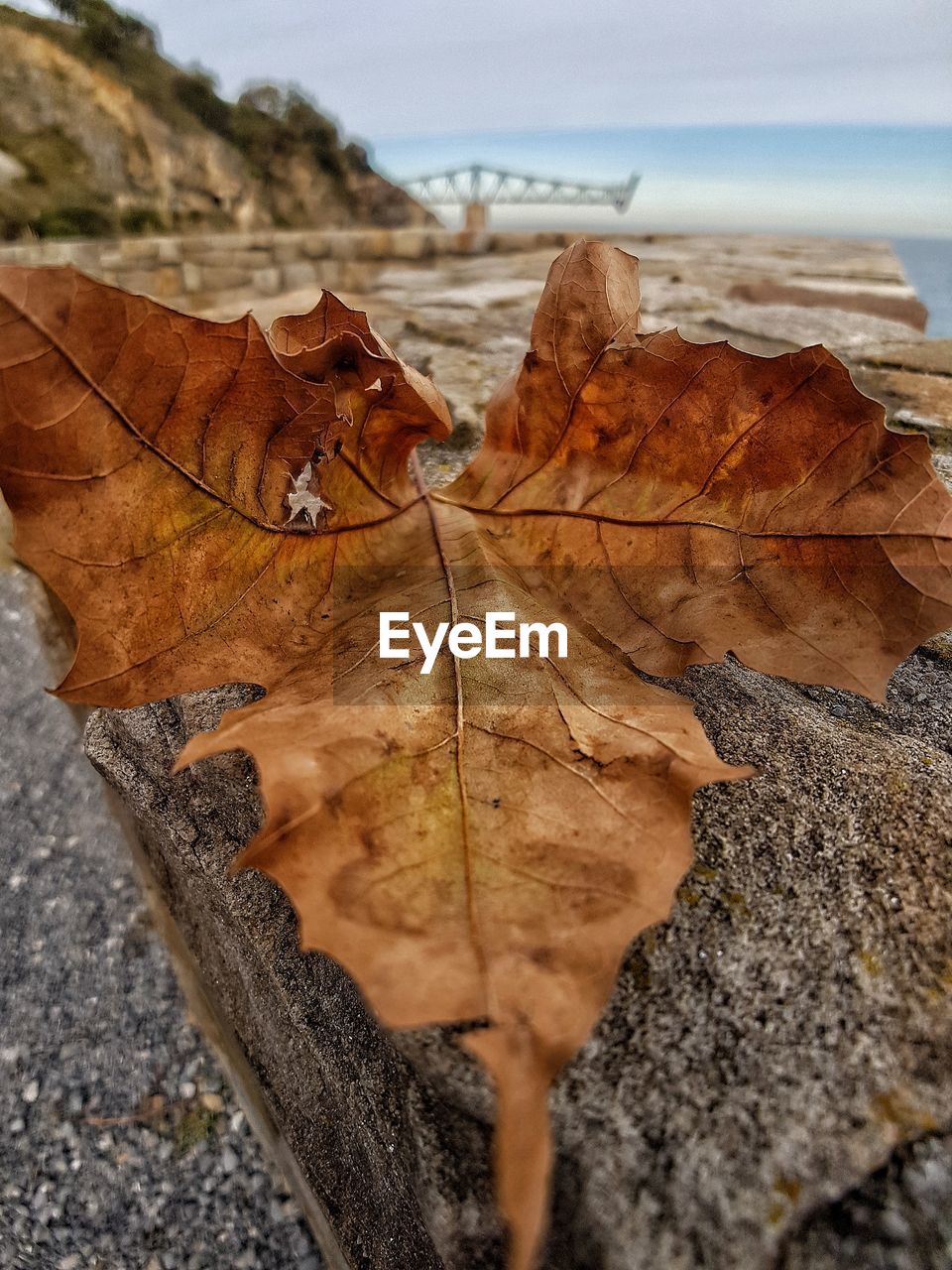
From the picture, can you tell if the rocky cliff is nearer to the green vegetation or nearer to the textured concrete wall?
the green vegetation

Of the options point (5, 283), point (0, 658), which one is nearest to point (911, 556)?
point (5, 283)

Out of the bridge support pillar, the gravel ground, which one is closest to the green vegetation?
the bridge support pillar

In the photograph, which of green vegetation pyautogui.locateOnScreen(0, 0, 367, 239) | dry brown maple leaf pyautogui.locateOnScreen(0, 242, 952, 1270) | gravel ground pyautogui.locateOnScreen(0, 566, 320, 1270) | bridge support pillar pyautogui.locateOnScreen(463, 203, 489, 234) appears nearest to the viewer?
dry brown maple leaf pyautogui.locateOnScreen(0, 242, 952, 1270)

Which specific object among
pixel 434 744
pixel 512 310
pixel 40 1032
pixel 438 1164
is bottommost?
pixel 40 1032

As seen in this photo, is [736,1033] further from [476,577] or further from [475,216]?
[475,216]

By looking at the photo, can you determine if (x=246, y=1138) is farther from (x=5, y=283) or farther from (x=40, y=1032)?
(x=5, y=283)

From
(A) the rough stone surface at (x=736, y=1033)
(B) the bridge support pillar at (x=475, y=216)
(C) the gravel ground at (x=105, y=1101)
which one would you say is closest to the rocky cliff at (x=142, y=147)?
(B) the bridge support pillar at (x=475, y=216)
